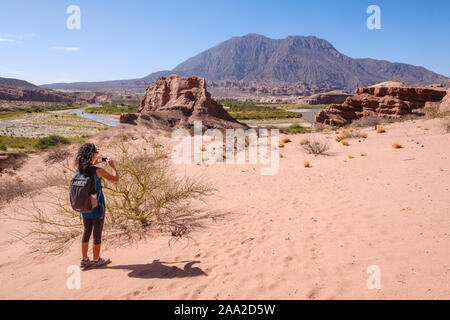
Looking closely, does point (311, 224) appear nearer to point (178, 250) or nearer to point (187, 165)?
point (178, 250)

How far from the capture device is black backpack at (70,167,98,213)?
3004 millimetres

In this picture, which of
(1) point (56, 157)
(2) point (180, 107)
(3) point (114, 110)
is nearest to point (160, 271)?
(1) point (56, 157)

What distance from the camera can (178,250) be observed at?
4125 mm

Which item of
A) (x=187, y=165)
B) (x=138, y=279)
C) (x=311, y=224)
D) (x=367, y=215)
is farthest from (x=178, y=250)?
(x=187, y=165)

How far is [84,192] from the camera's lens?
301cm

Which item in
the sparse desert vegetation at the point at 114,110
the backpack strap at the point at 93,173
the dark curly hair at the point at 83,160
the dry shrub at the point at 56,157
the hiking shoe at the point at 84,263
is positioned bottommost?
the hiking shoe at the point at 84,263

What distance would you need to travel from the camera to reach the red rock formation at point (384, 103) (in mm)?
27938

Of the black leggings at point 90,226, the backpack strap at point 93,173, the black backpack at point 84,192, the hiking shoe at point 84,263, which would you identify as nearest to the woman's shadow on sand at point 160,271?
the hiking shoe at point 84,263

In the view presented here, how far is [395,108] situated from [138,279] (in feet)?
106

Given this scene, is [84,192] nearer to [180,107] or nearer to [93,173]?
[93,173]

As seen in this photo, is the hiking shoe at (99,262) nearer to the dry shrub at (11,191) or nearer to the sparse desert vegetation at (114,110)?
the dry shrub at (11,191)

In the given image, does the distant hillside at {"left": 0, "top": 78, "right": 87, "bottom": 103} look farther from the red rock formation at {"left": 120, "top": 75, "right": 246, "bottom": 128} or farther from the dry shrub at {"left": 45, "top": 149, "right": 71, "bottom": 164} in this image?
the dry shrub at {"left": 45, "top": 149, "right": 71, "bottom": 164}

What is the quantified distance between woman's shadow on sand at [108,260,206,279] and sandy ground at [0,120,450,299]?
14 mm

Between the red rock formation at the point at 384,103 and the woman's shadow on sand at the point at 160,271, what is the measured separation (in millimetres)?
30069
